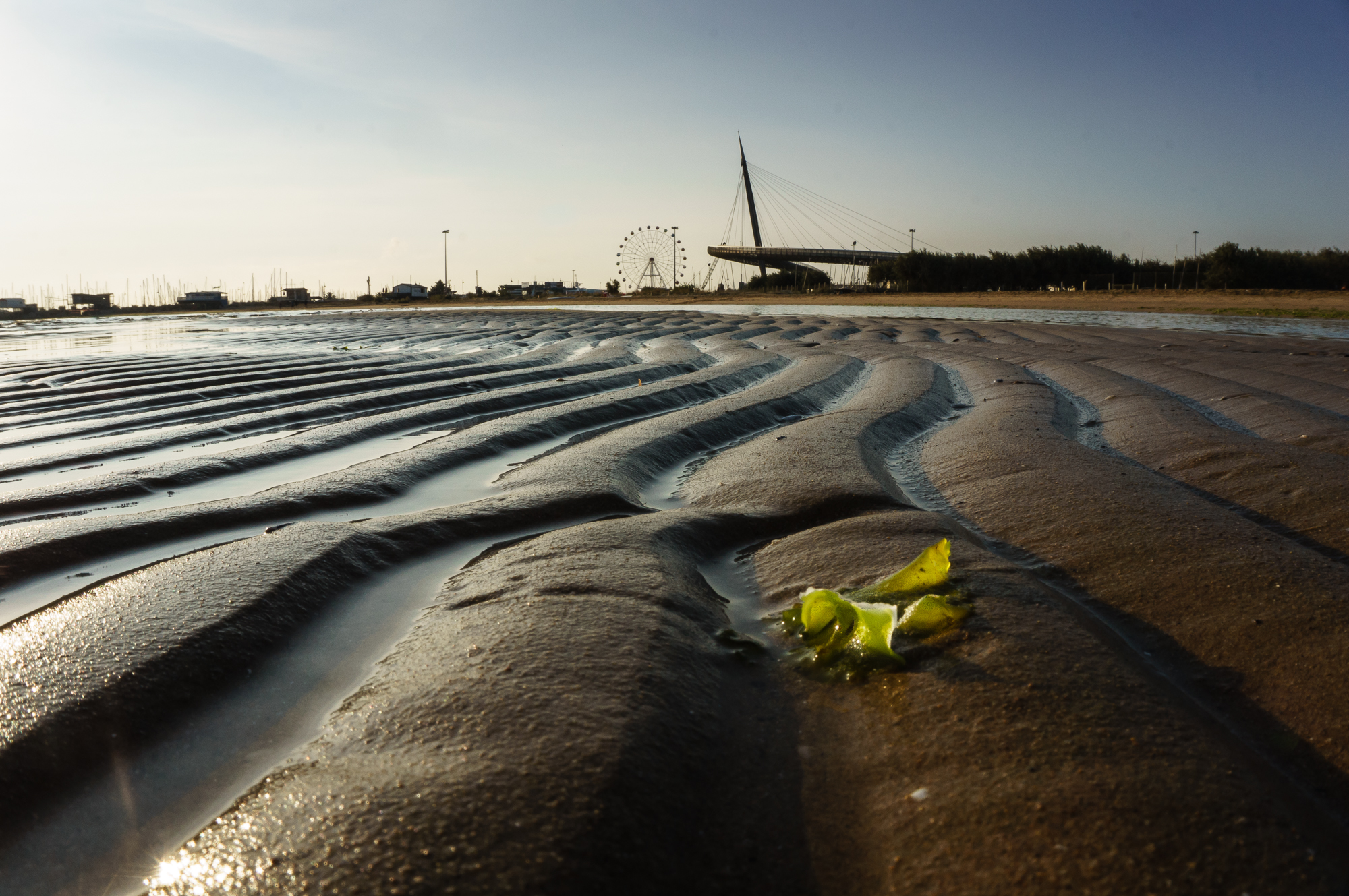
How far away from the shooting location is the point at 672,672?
57.8 inches

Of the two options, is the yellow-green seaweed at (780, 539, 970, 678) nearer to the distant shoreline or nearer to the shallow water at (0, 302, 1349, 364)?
the shallow water at (0, 302, 1349, 364)

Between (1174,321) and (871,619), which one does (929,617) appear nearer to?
(871,619)

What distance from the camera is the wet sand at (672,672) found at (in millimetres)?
1025

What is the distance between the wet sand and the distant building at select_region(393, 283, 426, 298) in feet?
229

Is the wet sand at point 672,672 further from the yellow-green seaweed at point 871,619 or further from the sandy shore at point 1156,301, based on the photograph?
the sandy shore at point 1156,301

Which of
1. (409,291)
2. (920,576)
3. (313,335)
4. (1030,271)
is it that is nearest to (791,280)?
(1030,271)

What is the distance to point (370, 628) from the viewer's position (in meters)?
1.84

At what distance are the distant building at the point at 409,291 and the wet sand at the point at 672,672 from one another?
69.8 metres

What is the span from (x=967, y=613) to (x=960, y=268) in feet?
169

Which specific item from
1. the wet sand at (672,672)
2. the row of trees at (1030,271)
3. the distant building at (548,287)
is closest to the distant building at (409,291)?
the distant building at (548,287)

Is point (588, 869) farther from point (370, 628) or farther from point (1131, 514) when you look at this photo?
point (1131, 514)

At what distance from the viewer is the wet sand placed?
1025mm

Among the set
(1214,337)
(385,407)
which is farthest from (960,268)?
(385,407)

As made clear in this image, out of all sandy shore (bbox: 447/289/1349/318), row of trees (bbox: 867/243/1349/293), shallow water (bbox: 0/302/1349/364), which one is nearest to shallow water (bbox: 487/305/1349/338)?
shallow water (bbox: 0/302/1349/364)
